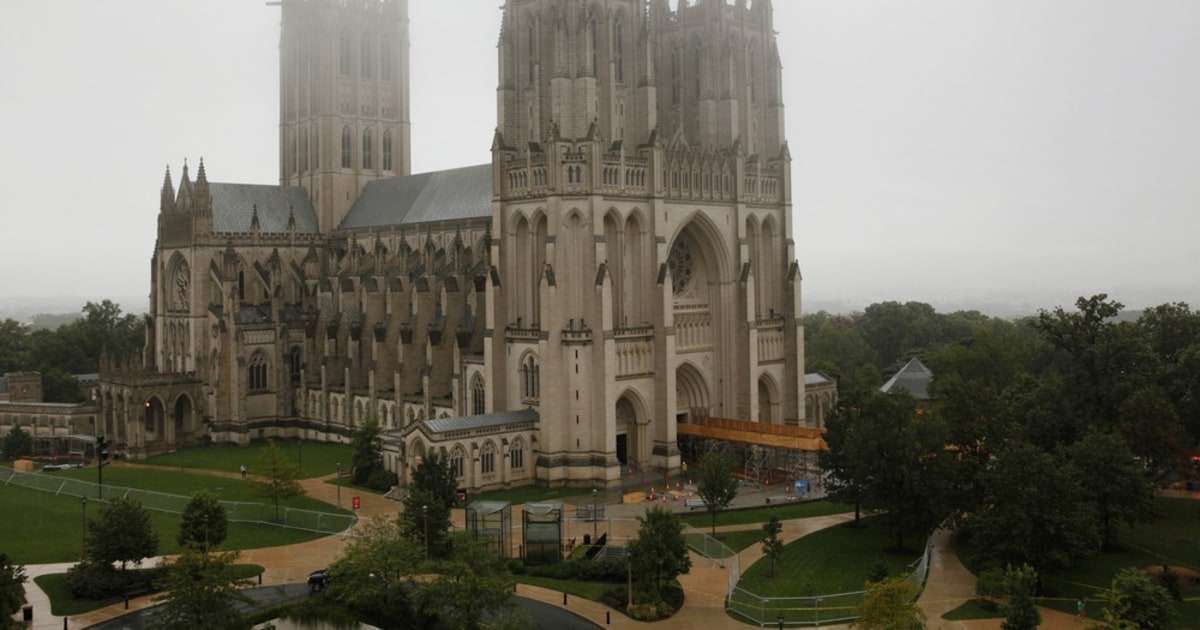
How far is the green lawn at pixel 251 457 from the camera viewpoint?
7275 centimetres

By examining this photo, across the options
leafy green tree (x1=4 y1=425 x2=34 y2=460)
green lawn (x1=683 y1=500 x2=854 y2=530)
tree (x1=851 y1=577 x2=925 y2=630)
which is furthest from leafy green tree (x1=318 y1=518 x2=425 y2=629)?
leafy green tree (x1=4 y1=425 x2=34 y2=460)

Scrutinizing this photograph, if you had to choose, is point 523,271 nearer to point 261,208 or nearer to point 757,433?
point 757,433

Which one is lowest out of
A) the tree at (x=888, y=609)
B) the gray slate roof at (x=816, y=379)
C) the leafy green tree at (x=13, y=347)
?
the tree at (x=888, y=609)

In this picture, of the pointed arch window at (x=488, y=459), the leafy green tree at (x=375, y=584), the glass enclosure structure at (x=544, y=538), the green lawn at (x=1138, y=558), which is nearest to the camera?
the leafy green tree at (x=375, y=584)

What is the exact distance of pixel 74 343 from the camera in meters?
109

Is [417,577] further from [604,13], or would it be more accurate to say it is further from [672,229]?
[604,13]

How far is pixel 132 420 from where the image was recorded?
78.1m

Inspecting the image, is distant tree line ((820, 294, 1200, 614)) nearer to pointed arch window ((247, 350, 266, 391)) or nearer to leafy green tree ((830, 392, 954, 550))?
leafy green tree ((830, 392, 954, 550))

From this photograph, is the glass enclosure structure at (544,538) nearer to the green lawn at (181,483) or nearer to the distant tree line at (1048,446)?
the distant tree line at (1048,446)

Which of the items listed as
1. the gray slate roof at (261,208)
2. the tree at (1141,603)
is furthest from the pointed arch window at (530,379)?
the gray slate roof at (261,208)

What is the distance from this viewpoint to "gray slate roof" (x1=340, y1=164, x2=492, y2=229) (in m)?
85.4

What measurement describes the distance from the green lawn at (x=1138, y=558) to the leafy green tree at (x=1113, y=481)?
1465 millimetres

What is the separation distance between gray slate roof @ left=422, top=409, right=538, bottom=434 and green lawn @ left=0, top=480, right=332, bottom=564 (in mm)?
7441

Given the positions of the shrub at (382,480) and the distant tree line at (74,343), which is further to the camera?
the distant tree line at (74,343)
